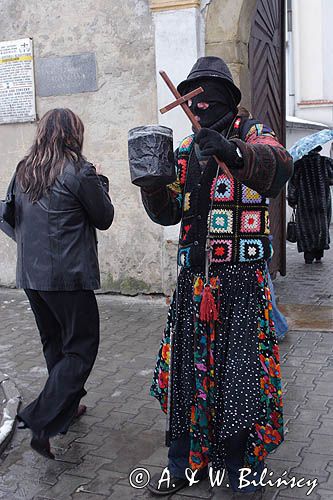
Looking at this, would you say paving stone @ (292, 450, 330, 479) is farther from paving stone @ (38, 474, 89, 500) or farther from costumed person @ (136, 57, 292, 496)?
paving stone @ (38, 474, 89, 500)

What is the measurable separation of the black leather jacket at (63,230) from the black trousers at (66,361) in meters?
0.08

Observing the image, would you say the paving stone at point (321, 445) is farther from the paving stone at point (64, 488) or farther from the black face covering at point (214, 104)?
the black face covering at point (214, 104)

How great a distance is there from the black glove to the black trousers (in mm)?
1299

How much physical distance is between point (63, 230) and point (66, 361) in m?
0.67

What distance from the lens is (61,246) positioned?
357cm

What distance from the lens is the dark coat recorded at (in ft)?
29.4

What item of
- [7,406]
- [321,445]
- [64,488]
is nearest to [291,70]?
[7,406]

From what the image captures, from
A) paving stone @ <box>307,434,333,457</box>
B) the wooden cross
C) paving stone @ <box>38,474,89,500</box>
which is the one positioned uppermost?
the wooden cross

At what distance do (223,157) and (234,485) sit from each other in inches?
57.7

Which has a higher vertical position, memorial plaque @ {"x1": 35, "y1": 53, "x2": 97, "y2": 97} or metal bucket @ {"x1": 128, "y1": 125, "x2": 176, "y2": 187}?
memorial plaque @ {"x1": 35, "y1": 53, "x2": 97, "y2": 97}

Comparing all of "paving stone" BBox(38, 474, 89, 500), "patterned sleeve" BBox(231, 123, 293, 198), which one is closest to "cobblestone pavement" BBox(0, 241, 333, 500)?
"paving stone" BBox(38, 474, 89, 500)

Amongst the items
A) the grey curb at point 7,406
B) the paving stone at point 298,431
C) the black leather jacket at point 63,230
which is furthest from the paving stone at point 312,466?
the grey curb at point 7,406

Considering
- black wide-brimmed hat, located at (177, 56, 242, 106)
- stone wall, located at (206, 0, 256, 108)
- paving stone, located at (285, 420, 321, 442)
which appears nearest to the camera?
black wide-brimmed hat, located at (177, 56, 242, 106)

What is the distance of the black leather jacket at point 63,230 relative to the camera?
3553mm
